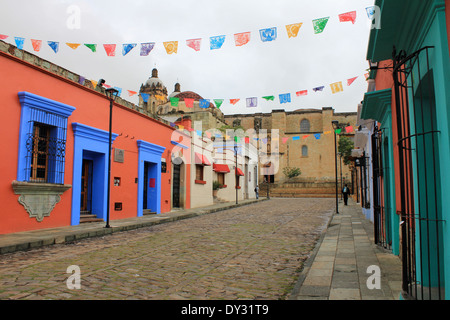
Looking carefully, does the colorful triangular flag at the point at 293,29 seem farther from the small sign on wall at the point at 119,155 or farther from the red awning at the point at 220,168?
the red awning at the point at 220,168

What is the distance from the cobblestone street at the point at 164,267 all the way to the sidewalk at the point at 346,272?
28cm

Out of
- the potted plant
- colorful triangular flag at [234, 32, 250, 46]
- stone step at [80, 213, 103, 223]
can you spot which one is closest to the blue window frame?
stone step at [80, 213, 103, 223]

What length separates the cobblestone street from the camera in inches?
168

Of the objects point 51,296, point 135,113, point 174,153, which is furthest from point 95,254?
point 174,153

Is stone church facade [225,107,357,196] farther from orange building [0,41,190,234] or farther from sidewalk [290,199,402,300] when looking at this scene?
sidewalk [290,199,402,300]

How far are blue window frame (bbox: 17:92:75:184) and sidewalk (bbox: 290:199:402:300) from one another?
25.2ft

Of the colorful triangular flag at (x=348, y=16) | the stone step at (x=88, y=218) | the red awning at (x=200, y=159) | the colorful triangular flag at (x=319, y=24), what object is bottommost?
the stone step at (x=88, y=218)

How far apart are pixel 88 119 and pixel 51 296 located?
8.70m

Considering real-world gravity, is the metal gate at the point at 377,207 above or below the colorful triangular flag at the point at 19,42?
below

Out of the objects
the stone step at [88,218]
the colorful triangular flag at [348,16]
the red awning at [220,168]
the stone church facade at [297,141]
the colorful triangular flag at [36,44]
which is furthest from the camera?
the stone church facade at [297,141]

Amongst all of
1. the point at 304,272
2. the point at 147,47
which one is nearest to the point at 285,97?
the point at 147,47

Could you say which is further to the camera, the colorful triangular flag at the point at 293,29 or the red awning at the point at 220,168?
the red awning at the point at 220,168

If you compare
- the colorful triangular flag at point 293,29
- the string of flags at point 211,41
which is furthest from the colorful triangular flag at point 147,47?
the colorful triangular flag at point 293,29

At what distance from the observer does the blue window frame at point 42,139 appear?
363 inches
